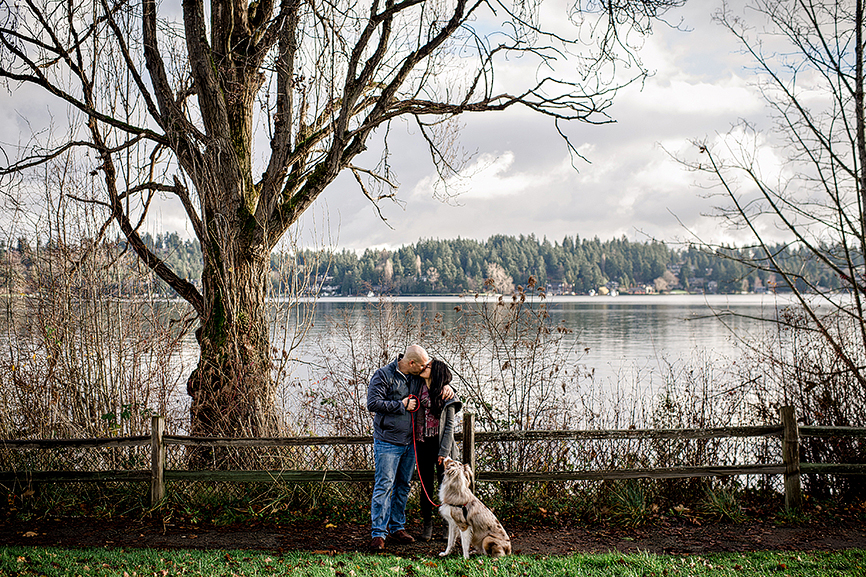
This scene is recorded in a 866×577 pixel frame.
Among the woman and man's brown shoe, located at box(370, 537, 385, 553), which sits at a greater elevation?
the woman

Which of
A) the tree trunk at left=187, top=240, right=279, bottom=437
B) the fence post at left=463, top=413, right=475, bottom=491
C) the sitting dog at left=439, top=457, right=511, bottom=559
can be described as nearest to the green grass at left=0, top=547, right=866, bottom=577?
the sitting dog at left=439, top=457, right=511, bottom=559

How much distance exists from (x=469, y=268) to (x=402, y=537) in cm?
5794

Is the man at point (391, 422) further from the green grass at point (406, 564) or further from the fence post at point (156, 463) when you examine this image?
the fence post at point (156, 463)

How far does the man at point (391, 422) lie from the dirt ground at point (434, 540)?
29 centimetres

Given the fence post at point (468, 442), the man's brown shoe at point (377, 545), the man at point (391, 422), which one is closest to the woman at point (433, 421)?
the man at point (391, 422)

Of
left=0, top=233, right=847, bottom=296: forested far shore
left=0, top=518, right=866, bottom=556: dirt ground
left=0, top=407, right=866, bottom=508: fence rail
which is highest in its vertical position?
left=0, top=233, right=847, bottom=296: forested far shore

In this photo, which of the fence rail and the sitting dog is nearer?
the sitting dog

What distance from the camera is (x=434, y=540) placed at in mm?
6262

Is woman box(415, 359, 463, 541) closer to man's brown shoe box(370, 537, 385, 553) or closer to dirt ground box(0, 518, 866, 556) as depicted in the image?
man's brown shoe box(370, 537, 385, 553)

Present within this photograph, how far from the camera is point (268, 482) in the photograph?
7301 millimetres

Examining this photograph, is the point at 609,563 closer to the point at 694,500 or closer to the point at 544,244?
the point at 694,500

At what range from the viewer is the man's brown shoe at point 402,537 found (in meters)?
6.08

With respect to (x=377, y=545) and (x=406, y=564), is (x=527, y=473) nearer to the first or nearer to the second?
(x=377, y=545)

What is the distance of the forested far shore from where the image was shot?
8.34 meters
